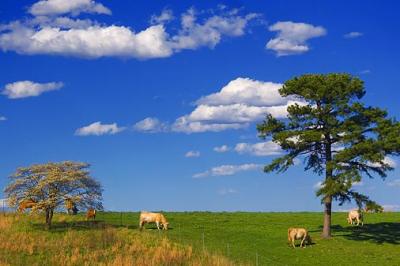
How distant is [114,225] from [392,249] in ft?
79.7

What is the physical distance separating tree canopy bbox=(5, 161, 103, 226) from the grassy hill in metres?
2.33

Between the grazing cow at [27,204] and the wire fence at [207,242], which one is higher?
the grazing cow at [27,204]

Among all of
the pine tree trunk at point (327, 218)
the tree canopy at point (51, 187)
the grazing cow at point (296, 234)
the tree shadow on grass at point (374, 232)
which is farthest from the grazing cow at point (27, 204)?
the tree shadow on grass at point (374, 232)

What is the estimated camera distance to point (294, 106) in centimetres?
5528

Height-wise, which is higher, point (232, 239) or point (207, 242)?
point (232, 239)

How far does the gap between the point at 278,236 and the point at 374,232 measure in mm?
9750

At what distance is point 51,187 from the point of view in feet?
178

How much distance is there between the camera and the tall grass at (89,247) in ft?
139

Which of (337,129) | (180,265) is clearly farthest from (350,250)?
(180,265)

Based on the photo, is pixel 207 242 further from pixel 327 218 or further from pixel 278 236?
pixel 327 218

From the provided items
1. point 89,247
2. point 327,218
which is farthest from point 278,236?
point 89,247

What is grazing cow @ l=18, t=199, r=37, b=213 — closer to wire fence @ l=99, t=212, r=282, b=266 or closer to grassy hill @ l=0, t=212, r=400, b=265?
grassy hill @ l=0, t=212, r=400, b=265

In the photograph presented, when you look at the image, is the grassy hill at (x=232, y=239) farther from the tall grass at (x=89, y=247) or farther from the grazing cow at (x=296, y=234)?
the grazing cow at (x=296, y=234)

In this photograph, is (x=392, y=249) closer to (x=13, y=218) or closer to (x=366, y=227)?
(x=366, y=227)
